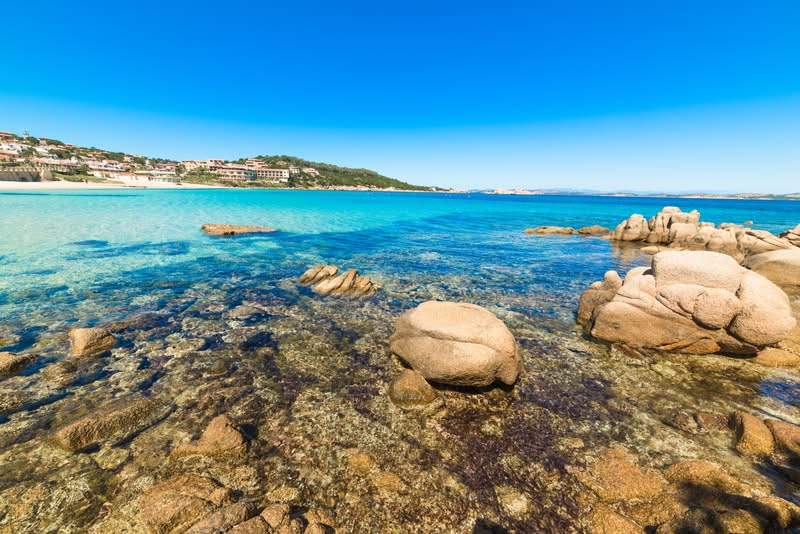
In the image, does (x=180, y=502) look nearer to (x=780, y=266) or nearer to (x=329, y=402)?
(x=329, y=402)

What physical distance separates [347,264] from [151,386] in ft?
48.3

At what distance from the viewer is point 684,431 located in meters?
6.71

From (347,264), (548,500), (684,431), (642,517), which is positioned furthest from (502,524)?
(347,264)

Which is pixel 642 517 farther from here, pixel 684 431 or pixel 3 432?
pixel 3 432

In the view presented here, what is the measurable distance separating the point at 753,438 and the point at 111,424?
42.4 ft

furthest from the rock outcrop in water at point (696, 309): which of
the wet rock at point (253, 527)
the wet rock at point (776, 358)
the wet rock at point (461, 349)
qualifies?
the wet rock at point (253, 527)

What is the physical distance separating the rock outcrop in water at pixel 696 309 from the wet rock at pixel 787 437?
152 inches

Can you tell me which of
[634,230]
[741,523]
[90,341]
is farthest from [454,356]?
[634,230]

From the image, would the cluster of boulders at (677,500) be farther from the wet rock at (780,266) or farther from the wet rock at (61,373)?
the wet rock at (780,266)

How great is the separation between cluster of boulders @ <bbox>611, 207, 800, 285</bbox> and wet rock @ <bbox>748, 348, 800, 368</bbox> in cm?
1192

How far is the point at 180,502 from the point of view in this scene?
4.67 m

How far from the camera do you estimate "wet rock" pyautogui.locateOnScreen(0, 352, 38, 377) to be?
795cm

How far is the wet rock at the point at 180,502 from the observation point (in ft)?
14.8

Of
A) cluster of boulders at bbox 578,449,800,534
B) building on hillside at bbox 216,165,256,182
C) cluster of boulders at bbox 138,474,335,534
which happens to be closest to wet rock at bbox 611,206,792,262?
cluster of boulders at bbox 578,449,800,534
